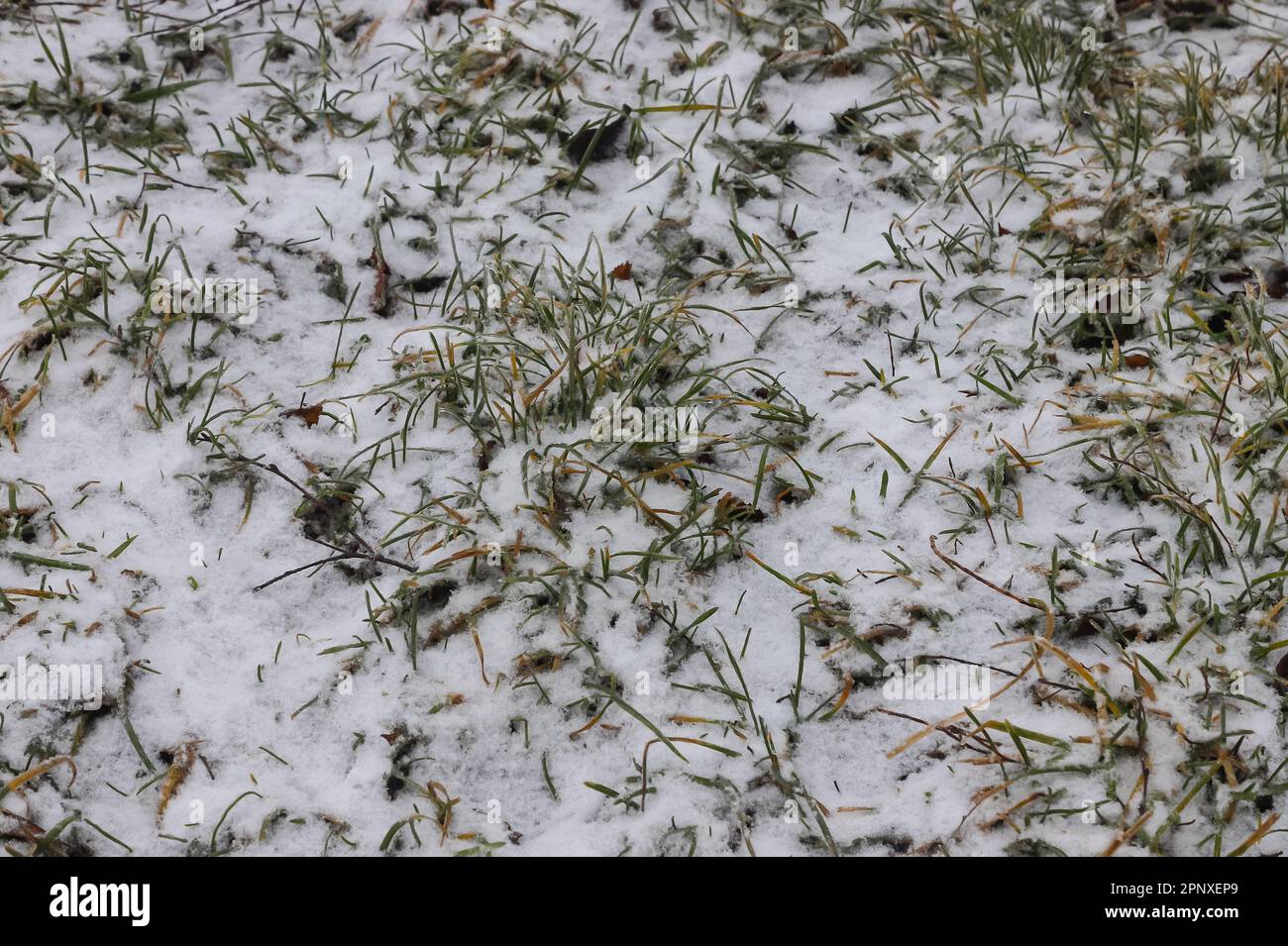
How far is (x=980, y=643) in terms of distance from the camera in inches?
103

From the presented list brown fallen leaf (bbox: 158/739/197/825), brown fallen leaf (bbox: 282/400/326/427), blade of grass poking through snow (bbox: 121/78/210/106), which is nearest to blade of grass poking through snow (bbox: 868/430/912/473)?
brown fallen leaf (bbox: 282/400/326/427)

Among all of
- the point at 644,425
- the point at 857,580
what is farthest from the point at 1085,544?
the point at 644,425

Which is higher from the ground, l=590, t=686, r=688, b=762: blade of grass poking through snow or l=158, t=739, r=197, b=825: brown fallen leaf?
l=590, t=686, r=688, b=762: blade of grass poking through snow

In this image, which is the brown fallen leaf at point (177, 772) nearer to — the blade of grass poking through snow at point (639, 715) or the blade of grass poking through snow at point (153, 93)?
the blade of grass poking through snow at point (639, 715)

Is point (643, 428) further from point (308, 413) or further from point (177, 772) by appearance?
point (177, 772)

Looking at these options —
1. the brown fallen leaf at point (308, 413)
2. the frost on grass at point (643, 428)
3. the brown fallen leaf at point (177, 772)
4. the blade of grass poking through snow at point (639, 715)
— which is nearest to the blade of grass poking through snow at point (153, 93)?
the frost on grass at point (643, 428)

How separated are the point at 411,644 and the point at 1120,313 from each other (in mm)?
2536

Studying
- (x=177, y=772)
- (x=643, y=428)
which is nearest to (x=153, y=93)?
(x=643, y=428)

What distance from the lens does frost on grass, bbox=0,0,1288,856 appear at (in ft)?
8.05

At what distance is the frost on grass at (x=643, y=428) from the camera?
246 cm

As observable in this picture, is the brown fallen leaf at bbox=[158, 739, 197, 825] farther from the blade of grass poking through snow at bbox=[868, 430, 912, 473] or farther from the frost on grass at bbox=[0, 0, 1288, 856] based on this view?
the blade of grass poking through snow at bbox=[868, 430, 912, 473]

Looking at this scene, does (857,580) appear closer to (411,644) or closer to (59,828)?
(411,644)

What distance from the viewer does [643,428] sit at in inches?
121

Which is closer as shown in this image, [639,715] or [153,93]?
[639,715]
